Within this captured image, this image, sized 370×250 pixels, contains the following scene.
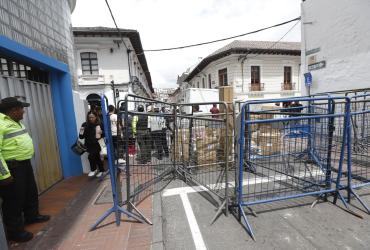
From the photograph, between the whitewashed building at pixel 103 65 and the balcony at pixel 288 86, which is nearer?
the whitewashed building at pixel 103 65

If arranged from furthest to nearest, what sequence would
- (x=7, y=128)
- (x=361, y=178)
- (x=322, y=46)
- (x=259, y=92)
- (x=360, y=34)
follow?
(x=259, y=92)
(x=322, y=46)
(x=360, y=34)
(x=361, y=178)
(x=7, y=128)

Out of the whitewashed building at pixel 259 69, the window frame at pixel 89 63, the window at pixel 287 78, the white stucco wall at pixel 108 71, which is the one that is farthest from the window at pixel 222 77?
the window frame at pixel 89 63

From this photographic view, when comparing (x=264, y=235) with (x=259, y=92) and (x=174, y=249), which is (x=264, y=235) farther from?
(x=259, y=92)

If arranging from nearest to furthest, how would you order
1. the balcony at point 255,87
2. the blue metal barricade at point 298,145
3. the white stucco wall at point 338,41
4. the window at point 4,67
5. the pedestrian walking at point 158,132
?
the blue metal barricade at point 298,145 < the window at point 4,67 < the pedestrian walking at point 158,132 < the white stucco wall at point 338,41 < the balcony at point 255,87

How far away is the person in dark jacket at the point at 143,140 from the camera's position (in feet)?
12.5

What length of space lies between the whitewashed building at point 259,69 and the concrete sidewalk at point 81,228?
56.2 feet

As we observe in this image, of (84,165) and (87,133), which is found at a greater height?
(87,133)

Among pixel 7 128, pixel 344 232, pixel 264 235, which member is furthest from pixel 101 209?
pixel 344 232

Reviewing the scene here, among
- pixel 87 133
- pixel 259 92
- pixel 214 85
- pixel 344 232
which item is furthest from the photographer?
pixel 214 85

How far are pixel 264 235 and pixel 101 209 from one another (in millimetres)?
2566

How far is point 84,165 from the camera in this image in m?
5.41

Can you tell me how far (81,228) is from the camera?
10.0ft

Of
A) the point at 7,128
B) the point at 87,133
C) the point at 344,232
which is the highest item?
the point at 7,128

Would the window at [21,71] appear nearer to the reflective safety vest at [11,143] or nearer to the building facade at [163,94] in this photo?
the reflective safety vest at [11,143]
